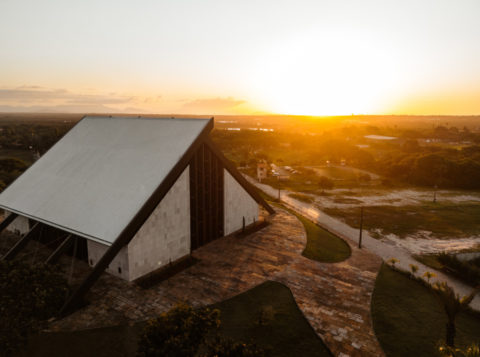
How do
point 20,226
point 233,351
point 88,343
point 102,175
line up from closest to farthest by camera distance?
point 233,351, point 88,343, point 102,175, point 20,226

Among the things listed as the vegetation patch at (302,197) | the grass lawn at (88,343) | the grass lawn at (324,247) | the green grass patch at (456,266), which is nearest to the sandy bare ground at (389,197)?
the vegetation patch at (302,197)

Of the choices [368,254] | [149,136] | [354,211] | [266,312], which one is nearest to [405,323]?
[266,312]

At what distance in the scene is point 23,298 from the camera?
13.3 metres

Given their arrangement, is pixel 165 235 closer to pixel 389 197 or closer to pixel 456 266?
pixel 456 266

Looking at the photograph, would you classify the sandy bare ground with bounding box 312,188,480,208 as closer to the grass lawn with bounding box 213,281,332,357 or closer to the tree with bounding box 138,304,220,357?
the grass lawn with bounding box 213,281,332,357

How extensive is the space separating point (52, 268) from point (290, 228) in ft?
73.0

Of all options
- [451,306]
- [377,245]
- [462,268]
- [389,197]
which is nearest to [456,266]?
[462,268]

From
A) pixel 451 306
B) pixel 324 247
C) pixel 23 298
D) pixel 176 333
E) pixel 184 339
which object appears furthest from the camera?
pixel 324 247

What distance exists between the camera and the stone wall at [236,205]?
92.5 feet

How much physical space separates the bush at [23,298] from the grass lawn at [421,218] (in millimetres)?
33058

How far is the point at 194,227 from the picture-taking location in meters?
25.1

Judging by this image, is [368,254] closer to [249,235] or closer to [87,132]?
[249,235]

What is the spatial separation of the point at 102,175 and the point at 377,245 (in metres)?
27.6

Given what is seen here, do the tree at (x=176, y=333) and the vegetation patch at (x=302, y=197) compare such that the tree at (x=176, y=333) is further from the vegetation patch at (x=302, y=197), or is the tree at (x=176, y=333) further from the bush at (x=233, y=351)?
the vegetation patch at (x=302, y=197)
